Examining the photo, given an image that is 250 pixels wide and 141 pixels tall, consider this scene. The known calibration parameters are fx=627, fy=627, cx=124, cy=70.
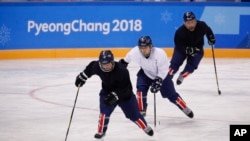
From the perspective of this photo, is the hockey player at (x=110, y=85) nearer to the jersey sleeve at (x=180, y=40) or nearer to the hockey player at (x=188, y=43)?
the hockey player at (x=188, y=43)

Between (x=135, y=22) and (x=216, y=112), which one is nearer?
(x=216, y=112)

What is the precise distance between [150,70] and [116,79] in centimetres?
140

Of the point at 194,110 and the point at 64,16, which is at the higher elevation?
the point at 64,16

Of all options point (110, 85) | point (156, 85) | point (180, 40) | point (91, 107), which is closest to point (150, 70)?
point (156, 85)

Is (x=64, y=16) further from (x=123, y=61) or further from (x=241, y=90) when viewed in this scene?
(x=123, y=61)

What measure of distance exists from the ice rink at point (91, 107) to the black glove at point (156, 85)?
52cm

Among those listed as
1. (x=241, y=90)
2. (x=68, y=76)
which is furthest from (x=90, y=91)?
(x=241, y=90)

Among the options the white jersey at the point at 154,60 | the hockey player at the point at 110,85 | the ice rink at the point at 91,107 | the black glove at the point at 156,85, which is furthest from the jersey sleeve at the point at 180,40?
the hockey player at the point at 110,85

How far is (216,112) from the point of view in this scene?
8.92m

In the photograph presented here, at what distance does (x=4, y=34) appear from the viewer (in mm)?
14969

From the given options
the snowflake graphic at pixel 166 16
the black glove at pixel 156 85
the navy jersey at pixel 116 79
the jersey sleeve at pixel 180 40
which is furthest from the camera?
the snowflake graphic at pixel 166 16

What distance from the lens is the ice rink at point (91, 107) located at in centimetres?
741

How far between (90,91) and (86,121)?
9.39 ft

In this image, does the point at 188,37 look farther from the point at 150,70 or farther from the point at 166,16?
the point at 166,16
